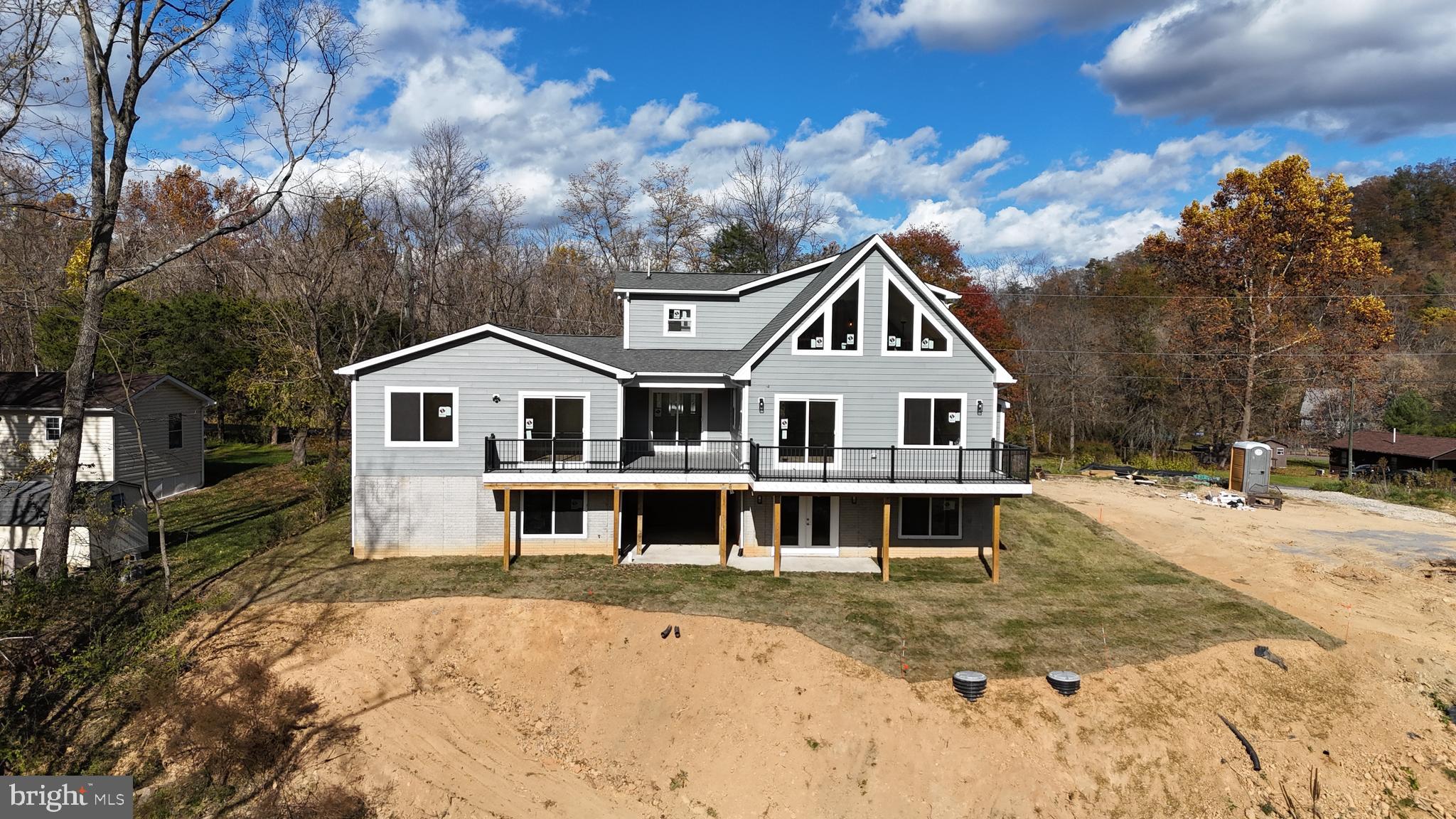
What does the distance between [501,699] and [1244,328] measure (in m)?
40.5

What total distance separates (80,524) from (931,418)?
1963 cm

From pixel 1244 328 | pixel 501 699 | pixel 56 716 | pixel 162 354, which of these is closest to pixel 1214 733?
pixel 501 699

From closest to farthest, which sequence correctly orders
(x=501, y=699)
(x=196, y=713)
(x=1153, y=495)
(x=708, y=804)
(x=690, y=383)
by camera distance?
(x=708, y=804), (x=196, y=713), (x=501, y=699), (x=690, y=383), (x=1153, y=495)

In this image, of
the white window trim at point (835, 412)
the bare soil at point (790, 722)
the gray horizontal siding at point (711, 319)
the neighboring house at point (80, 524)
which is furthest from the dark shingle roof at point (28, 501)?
the white window trim at point (835, 412)

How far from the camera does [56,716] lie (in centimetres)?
1088

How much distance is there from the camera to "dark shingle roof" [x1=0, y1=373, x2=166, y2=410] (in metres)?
21.8

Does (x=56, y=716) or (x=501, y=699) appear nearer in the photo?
(x=56, y=716)

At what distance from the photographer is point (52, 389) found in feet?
74.8

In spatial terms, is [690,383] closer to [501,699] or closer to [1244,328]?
[501,699]

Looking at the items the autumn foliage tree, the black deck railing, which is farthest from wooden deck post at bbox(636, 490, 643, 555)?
the autumn foliage tree

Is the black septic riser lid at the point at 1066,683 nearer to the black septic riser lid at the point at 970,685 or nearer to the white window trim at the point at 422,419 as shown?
the black septic riser lid at the point at 970,685

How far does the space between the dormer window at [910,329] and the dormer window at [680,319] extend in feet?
20.3

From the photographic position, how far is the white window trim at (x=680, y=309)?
68.3ft

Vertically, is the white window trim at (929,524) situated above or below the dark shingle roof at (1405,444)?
below
